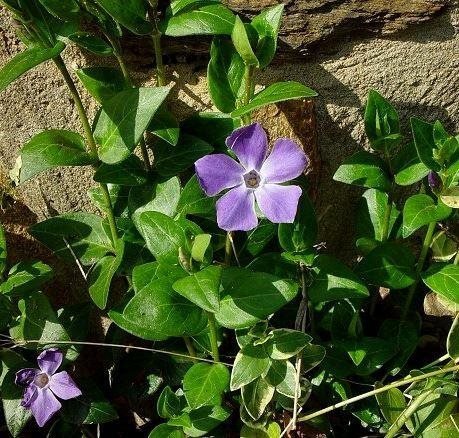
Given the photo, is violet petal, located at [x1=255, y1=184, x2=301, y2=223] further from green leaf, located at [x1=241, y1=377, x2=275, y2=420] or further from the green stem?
green leaf, located at [x1=241, y1=377, x2=275, y2=420]

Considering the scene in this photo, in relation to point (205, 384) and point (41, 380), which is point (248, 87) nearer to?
point (205, 384)

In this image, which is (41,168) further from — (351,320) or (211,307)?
(351,320)

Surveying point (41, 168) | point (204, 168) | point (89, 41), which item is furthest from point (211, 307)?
point (89, 41)

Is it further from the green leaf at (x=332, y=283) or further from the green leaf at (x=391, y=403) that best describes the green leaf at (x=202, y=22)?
the green leaf at (x=391, y=403)

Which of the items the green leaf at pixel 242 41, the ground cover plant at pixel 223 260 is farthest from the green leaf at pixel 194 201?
the green leaf at pixel 242 41

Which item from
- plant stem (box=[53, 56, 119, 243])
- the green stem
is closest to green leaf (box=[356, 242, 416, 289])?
the green stem

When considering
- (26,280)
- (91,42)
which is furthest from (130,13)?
(26,280)
